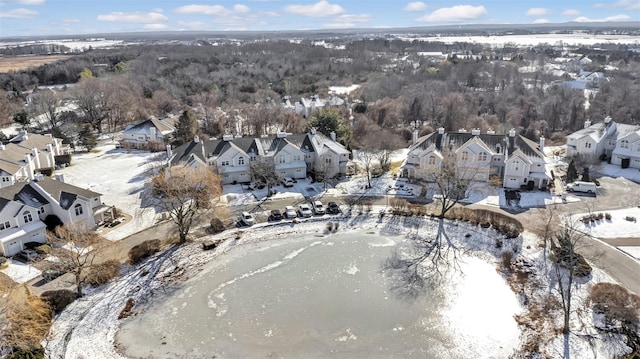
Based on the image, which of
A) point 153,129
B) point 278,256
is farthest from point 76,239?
point 153,129

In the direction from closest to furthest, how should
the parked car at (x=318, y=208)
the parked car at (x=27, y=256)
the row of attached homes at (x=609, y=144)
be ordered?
the parked car at (x=27, y=256), the parked car at (x=318, y=208), the row of attached homes at (x=609, y=144)

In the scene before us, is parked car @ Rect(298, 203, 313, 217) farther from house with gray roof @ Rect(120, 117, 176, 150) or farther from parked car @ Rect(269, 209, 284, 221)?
house with gray roof @ Rect(120, 117, 176, 150)

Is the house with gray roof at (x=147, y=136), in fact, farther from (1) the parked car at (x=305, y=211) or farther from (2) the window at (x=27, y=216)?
(1) the parked car at (x=305, y=211)

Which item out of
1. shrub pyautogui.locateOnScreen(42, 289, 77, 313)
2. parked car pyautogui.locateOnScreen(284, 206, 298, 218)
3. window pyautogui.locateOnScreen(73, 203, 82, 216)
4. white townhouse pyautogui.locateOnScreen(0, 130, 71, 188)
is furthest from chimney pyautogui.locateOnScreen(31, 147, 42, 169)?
parked car pyautogui.locateOnScreen(284, 206, 298, 218)

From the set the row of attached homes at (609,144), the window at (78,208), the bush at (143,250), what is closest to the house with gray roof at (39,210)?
the window at (78,208)

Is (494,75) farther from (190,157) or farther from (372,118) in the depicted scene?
(190,157)

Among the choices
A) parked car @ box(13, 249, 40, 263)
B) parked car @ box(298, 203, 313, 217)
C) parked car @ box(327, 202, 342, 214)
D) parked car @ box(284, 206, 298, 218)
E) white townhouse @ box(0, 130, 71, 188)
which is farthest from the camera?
white townhouse @ box(0, 130, 71, 188)

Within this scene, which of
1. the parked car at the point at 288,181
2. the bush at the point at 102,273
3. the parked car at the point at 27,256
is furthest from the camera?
the parked car at the point at 288,181
